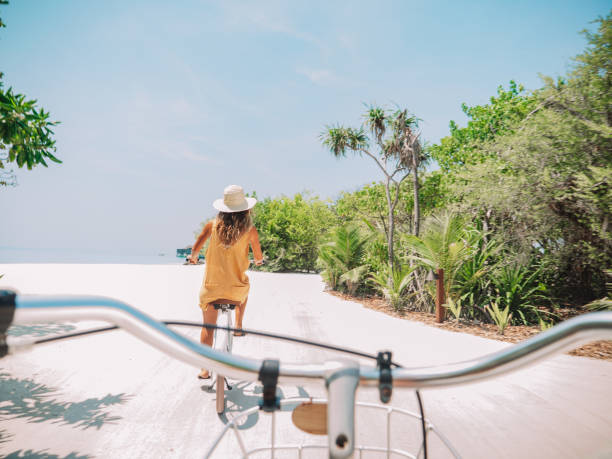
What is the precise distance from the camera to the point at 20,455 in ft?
7.65

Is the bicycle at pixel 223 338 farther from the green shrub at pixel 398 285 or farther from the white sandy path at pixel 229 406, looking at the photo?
the green shrub at pixel 398 285

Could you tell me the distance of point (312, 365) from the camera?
746mm

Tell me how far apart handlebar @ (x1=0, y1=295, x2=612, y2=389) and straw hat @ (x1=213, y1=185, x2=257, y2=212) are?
116 inches

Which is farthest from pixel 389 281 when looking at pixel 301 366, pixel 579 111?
pixel 301 366

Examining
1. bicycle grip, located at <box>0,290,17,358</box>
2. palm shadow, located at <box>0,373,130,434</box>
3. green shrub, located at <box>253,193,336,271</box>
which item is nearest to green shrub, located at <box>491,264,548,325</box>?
palm shadow, located at <box>0,373,130,434</box>

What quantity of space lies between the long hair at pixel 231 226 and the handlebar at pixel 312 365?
2805mm

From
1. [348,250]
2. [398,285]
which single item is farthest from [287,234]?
[398,285]

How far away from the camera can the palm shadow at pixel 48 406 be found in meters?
2.88

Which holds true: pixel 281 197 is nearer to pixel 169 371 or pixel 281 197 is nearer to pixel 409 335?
pixel 409 335

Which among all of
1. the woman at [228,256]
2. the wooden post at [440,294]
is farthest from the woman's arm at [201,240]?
the wooden post at [440,294]

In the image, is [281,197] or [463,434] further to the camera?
[281,197]

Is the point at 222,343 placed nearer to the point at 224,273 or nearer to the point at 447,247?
the point at 224,273

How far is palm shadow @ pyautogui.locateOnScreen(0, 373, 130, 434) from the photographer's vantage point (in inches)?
114

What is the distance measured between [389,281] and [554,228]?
4118mm
